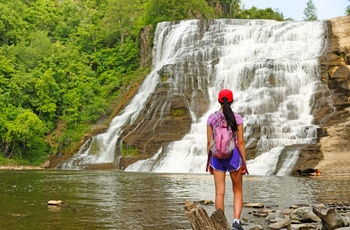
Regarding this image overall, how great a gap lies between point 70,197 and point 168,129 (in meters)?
21.7

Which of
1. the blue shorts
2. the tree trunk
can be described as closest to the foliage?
the blue shorts

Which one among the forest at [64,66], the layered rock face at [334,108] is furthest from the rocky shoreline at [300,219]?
the forest at [64,66]

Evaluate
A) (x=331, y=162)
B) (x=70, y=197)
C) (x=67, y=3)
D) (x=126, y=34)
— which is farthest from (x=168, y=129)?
(x=67, y=3)

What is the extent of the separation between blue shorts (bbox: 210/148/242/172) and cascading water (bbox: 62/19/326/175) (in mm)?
20160

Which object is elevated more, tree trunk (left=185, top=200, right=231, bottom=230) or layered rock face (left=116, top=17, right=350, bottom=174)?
layered rock face (left=116, top=17, right=350, bottom=174)

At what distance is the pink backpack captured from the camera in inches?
266

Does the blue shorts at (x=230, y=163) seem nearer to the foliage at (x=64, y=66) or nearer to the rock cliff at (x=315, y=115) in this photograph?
the rock cliff at (x=315, y=115)

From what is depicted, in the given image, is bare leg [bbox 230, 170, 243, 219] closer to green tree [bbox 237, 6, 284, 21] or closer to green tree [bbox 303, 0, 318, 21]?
green tree [bbox 237, 6, 284, 21]

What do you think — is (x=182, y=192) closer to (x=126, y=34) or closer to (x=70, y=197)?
(x=70, y=197)

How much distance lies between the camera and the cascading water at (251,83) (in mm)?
30109

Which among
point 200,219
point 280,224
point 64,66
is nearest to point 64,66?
point 64,66

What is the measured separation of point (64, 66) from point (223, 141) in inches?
1868

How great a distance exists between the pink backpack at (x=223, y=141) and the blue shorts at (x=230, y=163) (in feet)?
0.29

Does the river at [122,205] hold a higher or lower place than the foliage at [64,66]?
lower
